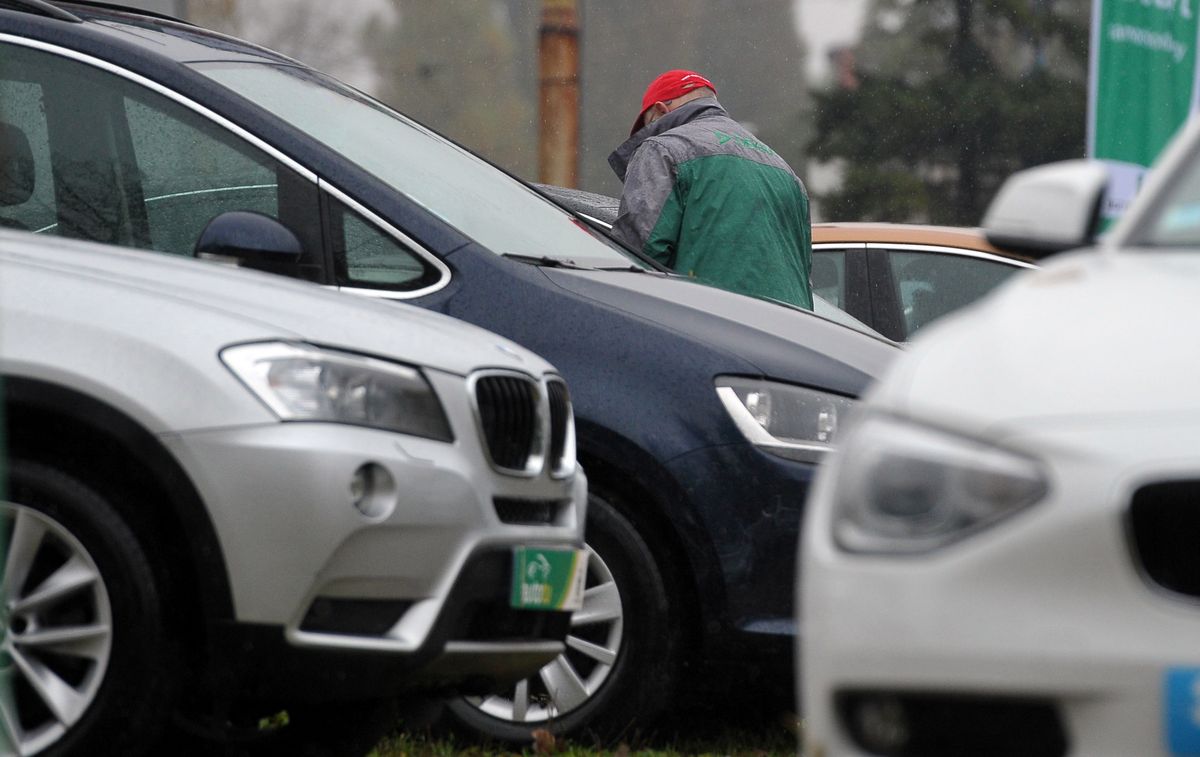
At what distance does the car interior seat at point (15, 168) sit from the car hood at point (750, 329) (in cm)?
135

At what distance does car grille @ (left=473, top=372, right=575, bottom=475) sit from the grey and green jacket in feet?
8.30

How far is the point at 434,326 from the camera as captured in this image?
4094mm

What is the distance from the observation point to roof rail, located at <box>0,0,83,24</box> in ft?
17.0

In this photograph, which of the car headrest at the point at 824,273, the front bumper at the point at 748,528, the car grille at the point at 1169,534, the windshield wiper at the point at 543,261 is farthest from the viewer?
the car headrest at the point at 824,273

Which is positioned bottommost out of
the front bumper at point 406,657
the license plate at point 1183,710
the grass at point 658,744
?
the grass at point 658,744

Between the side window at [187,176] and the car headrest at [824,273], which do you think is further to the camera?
the car headrest at [824,273]

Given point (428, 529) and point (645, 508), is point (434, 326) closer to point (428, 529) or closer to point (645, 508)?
point (428, 529)

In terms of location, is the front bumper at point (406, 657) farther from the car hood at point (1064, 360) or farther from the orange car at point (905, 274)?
the orange car at point (905, 274)

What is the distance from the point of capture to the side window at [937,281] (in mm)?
8461

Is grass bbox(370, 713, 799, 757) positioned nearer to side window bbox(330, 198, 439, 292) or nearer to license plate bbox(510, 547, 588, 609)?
license plate bbox(510, 547, 588, 609)

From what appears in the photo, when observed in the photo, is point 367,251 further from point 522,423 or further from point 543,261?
point 522,423

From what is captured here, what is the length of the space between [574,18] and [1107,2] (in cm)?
450

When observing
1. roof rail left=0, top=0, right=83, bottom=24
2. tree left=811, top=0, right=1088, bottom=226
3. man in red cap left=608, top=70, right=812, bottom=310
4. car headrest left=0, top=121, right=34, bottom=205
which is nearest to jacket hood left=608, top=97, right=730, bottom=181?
man in red cap left=608, top=70, right=812, bottom=310

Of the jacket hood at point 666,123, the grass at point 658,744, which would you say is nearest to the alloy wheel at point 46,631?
the grass at point 658,744
